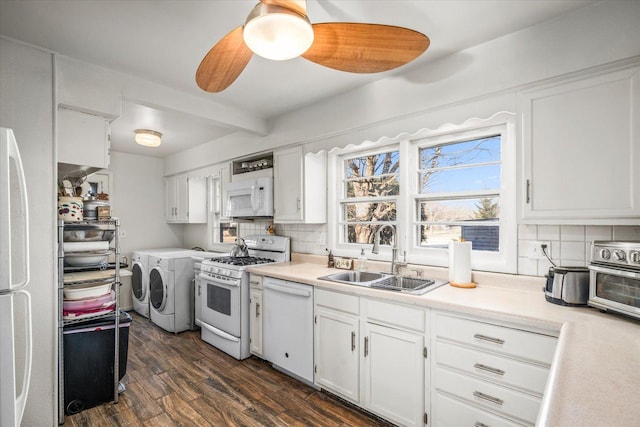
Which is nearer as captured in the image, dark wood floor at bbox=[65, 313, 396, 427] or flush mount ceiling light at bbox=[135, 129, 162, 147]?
dark wood floor at bbox=[65, 313, 396, 427]

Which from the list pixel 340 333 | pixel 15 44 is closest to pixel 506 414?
pixel 340 333

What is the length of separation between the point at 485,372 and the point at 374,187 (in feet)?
5.83

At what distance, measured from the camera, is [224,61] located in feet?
5.28

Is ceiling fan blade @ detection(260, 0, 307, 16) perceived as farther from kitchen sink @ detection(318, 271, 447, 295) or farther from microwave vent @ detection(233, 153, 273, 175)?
microwave vent @ detection(233, 153, 273, 175)

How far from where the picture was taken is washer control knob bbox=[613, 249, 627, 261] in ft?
4.64

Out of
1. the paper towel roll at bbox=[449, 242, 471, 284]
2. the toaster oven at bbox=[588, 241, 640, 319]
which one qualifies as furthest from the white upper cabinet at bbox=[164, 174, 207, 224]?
the toaster oven at bbox=[588, 241, 640, 319]

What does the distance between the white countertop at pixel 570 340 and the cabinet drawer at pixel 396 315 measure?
0.19ft

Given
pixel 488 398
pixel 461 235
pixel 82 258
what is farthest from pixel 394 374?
pixel 82 258

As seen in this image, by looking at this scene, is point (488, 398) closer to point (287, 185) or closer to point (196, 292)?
point (287, 185)

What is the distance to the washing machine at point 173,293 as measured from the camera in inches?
150

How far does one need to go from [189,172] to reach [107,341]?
10.5 feet

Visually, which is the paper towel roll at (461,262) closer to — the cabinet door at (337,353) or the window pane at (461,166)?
the window pane at (461,166)

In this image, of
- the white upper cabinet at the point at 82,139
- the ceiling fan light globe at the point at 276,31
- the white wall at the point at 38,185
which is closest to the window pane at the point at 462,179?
the ceiling fan light globe at the point at 276,31

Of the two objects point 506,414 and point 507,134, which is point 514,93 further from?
point 506,414
